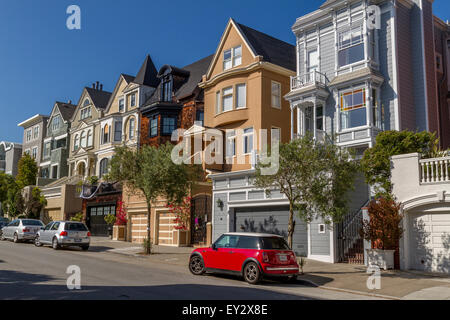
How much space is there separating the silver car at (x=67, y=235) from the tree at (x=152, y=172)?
12.9 feet

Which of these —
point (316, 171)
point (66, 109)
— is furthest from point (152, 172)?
point (66, 109)

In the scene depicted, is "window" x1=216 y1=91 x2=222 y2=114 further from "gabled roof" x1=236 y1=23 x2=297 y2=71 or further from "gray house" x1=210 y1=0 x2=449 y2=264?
"gray house" x1=210 y1=0 x2=449 y2=264

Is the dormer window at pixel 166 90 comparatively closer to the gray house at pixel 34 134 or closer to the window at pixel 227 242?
the window at pixel 227 242

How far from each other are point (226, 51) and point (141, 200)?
1187 cm

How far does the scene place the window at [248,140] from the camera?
27.1 m

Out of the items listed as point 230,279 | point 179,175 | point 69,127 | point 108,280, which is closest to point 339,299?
point 230,279

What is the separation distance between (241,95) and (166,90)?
34.7ft

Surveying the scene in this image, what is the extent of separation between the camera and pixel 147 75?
40125mm

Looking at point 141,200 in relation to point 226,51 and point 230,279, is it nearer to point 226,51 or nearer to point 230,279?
point 226,51

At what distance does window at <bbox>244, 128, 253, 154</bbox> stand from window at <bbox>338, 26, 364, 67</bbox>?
22.5 feet

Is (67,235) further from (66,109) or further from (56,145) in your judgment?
(66,109)

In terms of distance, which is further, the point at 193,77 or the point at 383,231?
the point at 193,77
